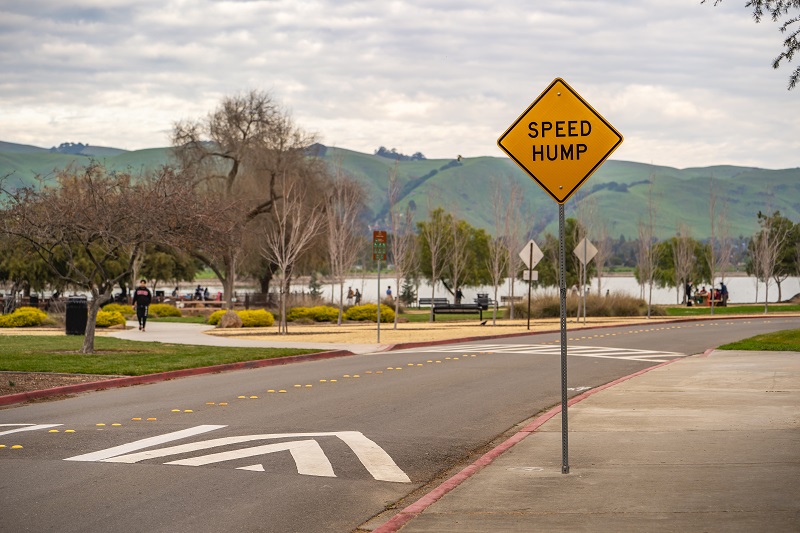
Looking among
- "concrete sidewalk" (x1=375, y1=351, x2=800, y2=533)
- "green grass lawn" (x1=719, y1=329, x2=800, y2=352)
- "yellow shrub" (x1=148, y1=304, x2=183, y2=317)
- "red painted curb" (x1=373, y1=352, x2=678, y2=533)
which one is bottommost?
"red painted curb" (x1=373, y1=352, x2=678, y2=533)

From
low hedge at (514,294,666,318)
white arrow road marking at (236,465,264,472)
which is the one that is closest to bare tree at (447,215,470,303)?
low hedge at (514,294,666,318)

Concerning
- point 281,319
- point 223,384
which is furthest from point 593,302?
point 223,384

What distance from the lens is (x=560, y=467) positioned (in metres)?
9.76

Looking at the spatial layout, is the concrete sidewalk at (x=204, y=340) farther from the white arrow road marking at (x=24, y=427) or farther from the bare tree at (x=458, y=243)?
the bare tree at (x=458, y=243)

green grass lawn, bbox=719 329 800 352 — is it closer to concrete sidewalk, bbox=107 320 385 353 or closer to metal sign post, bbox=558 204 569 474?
concrete sidewalk, bbox=107 320 385 353

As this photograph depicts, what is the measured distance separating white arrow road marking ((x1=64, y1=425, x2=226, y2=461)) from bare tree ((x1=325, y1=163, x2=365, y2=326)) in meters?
31.4

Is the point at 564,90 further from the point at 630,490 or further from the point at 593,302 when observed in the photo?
the point at 593,302

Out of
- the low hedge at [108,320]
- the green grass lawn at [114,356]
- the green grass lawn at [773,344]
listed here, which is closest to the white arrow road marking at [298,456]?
the green grass lawn at [114,356]

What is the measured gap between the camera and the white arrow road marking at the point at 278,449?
10.0m

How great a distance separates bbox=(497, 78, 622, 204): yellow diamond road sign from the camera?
9531 mm

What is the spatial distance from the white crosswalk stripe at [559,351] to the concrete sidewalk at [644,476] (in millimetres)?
10046

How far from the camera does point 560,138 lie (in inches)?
379

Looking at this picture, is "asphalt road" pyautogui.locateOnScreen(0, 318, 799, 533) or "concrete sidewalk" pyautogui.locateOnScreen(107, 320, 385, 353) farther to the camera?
"concrete sidewalk" pyautogui.locateOnScreen(107, 320, 385, 353)

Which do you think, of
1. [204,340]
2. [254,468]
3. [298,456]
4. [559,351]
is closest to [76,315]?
[204,340]
